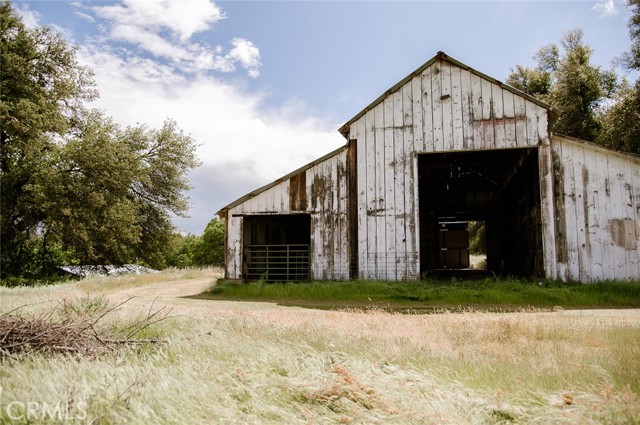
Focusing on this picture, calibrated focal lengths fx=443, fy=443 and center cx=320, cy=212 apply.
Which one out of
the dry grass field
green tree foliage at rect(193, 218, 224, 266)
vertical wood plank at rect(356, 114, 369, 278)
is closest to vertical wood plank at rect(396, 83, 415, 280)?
vertical wood plank at rect(356, 114, 369, 278)

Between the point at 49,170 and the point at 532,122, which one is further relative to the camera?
the point at 49,170

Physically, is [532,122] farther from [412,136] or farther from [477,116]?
[412,136]

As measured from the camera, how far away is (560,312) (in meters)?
9.79

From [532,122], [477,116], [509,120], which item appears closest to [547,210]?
[532,122]

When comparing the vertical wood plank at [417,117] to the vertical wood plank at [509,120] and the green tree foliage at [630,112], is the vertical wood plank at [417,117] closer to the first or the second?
the vertical wood plank at [509,120]

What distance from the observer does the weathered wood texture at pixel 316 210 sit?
1582 cm

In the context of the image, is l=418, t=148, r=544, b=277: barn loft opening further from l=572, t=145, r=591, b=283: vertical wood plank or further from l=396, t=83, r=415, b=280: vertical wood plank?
l=572, t=145, r=591, b=283: vertical wood plank

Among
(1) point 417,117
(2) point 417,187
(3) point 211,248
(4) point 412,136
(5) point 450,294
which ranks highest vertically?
(1) point 417,117

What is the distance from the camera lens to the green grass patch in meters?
12.2

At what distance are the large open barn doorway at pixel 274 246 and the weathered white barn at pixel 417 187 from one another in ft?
1.17

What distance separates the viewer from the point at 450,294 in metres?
12.8

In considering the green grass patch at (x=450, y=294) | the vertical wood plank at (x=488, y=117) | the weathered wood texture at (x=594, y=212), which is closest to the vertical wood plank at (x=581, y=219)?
the weathered wood texture at (x=594, y=212)

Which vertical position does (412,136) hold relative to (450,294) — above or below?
above
